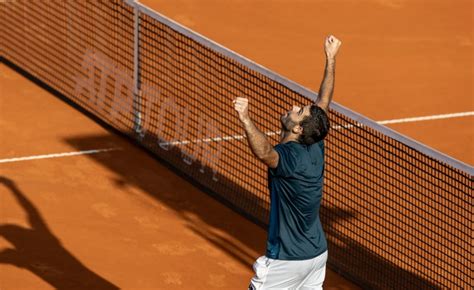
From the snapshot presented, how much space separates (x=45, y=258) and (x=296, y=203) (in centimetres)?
432

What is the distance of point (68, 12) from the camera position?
1955cm

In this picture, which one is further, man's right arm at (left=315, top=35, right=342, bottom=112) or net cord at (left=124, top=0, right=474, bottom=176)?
net cord at (left=124, top=0, right=474, bottom=176)

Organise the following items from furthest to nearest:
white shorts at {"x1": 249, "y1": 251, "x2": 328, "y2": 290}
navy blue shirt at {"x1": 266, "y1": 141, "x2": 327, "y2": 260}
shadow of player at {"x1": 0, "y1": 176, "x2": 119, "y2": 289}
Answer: shadow of player at {"x1": 0, "y1": 176, "x2": 119, "y2": 289}, white shorts at {"x1": 249, "y1": 251, "x2": 328, "y2": 290}, navy blue shirt at {"x1": 266, "y1": 141, "x2": 327, "y2": 260}

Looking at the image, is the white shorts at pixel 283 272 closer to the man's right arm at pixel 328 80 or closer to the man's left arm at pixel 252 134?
the man's left arm at pixel 252 134

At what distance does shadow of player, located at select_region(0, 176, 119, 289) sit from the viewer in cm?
1280

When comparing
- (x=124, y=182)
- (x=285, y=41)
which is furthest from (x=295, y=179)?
(x=285, y=41)

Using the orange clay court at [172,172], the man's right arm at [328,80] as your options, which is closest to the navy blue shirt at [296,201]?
the man's right arm at [328,80]

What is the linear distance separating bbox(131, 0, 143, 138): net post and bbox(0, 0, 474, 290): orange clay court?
33 centimetres

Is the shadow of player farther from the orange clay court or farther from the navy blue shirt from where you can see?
the navy blue shirt

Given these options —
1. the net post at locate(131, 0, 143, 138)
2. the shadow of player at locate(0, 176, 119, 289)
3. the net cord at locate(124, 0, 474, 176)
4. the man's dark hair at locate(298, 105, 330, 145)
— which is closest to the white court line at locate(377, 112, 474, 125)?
the net post at locate(131, 0, 143, 138)

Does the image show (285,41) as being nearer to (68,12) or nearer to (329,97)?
(68,12)

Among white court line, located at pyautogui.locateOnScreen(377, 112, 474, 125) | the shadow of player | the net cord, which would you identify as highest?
the net cord

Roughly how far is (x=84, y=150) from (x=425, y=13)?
9.66 meters

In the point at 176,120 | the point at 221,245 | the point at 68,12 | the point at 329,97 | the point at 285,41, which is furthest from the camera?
the point at 285,41
